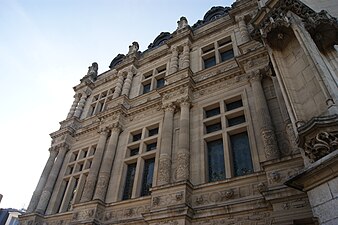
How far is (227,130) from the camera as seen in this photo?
952cm

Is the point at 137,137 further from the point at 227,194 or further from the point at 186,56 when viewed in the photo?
the point at 227,194

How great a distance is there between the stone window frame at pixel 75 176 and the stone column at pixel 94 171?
1.02 metres

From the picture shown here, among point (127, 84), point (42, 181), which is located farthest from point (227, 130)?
point (42, 181)

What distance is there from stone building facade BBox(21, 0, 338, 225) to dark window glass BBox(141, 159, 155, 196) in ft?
0.16

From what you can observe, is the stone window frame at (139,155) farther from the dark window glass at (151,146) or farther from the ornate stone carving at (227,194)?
the ornate stone carving at (227,194)

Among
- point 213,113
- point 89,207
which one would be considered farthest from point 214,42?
point 89,207

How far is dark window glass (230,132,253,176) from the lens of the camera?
336 inches

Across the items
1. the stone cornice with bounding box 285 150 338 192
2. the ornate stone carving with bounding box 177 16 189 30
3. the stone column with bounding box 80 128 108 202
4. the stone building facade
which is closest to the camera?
the stone cornice with bounding box 285 150 338 192

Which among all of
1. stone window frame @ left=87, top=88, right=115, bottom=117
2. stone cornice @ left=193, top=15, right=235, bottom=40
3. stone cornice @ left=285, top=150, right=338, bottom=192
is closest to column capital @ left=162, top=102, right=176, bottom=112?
stone cornice @ left=193, top=15, right=235, bottom=40

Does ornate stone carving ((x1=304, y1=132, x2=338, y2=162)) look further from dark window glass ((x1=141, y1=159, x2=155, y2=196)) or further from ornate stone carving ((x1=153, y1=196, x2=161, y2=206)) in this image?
dark window glass ((x1=141, y1=159, x2=155, y2=196))

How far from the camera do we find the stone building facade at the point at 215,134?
5.47m

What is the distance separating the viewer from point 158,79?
15.1 m

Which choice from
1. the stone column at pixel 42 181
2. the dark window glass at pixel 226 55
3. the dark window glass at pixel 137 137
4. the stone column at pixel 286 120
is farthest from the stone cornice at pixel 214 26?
the stone column at pixel 42 181

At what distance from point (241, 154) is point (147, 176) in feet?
13.0
